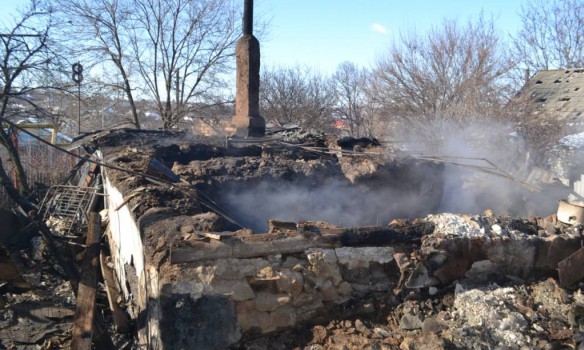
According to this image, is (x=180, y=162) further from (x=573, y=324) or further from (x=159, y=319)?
(x=573, y=324)

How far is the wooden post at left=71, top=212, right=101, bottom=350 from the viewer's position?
13.3ft

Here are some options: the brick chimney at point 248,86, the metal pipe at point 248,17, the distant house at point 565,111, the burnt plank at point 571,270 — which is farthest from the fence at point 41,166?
the distant house at point 565,111

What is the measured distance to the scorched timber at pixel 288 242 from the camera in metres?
3.64

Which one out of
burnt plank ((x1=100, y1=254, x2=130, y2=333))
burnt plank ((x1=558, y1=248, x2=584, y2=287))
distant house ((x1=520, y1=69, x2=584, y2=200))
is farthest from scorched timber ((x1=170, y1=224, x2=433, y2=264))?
distant house ((x1=520, y1=69, x2=584, y2=200))

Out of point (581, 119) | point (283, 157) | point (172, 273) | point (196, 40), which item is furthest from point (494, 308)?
point (196, 40)

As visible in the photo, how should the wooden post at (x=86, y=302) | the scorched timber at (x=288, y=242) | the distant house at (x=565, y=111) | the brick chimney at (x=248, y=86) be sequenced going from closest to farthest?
the scorched timber at (x=288, y=242)
the wooden post at (x=86, y=302)
the brick chimney at (x=248, y=86)
the distant house at (x=565, y=111)

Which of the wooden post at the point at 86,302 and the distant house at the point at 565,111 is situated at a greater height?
the distant house at the point at 565,111

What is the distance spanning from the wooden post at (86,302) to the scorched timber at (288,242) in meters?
1.25

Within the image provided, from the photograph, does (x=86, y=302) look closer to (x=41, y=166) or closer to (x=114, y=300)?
(x=114, y=300)

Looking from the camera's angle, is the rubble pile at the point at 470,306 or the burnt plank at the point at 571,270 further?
the burnt plank at the point at 571,270

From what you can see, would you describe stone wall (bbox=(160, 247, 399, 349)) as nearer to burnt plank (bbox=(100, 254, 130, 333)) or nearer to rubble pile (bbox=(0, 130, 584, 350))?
rubble pile (bbox=(0, 130, 584, 350))

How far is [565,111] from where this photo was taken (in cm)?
1576

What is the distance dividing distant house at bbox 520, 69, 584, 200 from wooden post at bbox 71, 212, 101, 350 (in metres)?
10.8

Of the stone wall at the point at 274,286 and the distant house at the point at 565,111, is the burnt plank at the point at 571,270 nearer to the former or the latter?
the stone wall at the point at 274,286
